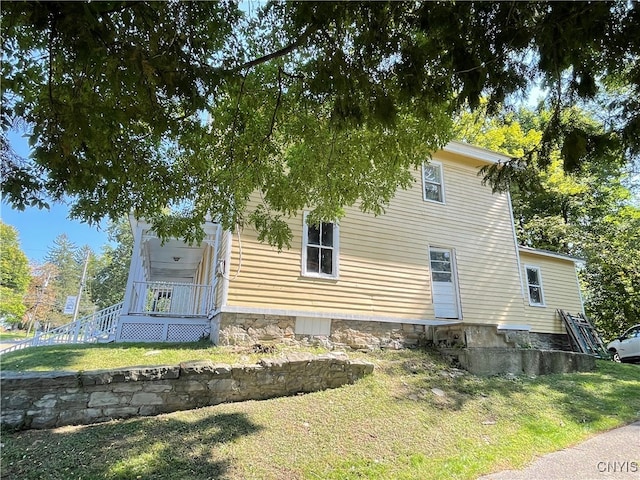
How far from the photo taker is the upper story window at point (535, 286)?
11.7m

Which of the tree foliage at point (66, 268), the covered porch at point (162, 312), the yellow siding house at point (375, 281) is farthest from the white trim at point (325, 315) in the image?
the tree foliage at point (66, 268)

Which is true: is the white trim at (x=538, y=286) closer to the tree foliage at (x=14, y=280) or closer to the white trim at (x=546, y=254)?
the white trim at (x=546, y=254)

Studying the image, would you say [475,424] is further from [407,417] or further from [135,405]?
[135,405]

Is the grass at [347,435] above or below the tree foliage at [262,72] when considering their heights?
below

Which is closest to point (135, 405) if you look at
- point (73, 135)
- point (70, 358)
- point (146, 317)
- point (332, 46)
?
point (70, 358)

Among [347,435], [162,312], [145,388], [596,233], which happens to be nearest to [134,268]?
[162,312]

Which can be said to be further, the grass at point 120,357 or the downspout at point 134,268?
the downspout at point 134,268

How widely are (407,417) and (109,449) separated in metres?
3.59

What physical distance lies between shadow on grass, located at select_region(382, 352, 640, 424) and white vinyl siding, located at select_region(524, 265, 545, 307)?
412cm

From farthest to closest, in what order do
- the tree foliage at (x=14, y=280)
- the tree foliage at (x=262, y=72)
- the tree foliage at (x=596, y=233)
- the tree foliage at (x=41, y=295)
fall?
the tree foliage at (x=41, y=295) → the tree foliage at (x=14, y=280) → the tree foliage at (x=596, y=233) → the tree foliage at (x=262, y=72)

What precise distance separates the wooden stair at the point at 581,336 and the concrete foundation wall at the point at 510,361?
12.9 feet

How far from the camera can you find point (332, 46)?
2.99 m

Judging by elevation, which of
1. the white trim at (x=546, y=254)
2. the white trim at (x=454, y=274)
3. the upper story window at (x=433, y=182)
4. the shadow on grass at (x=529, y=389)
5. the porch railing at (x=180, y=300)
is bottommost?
the shadow on grass at (x=529, y=389)

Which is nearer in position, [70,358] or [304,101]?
[304,101]
